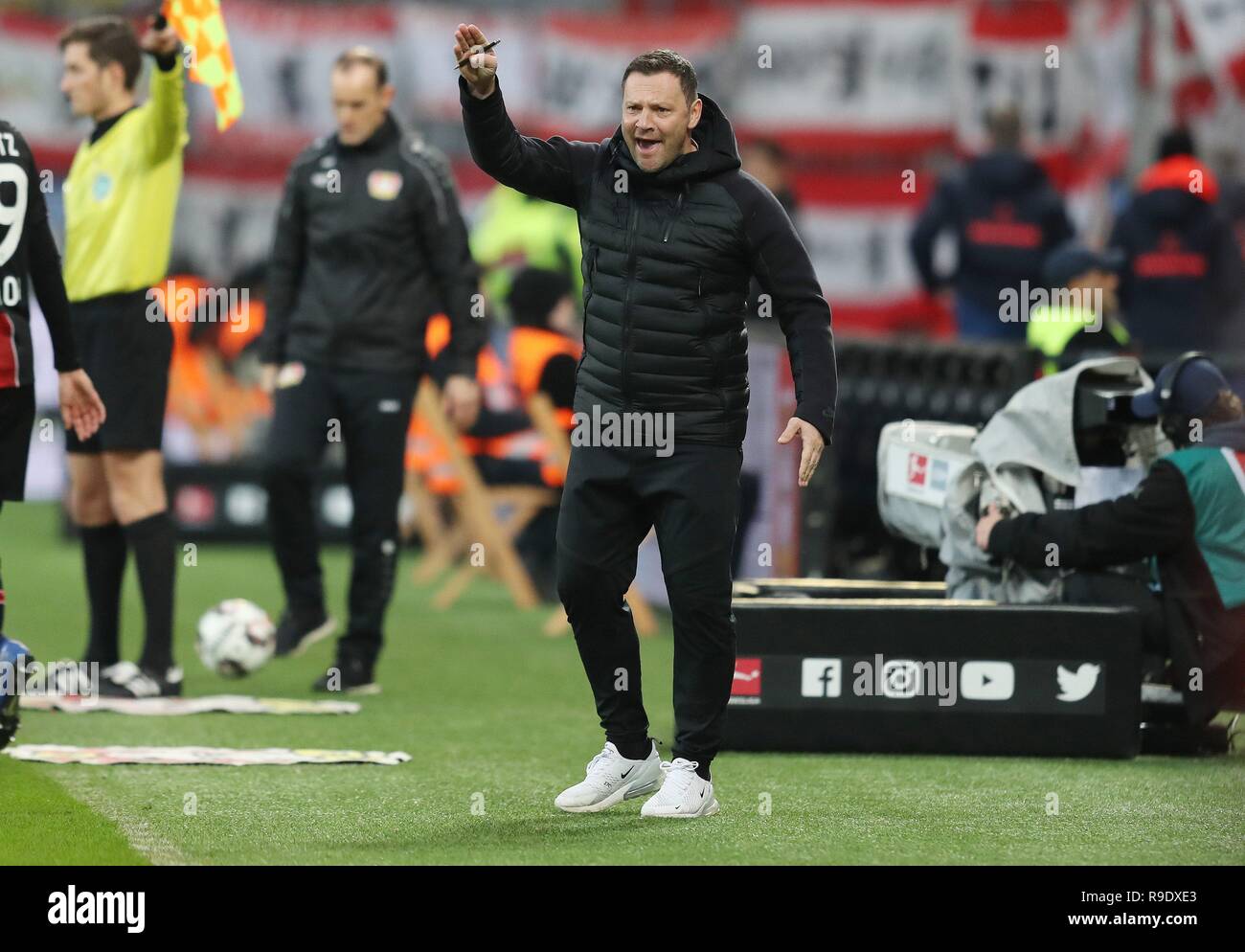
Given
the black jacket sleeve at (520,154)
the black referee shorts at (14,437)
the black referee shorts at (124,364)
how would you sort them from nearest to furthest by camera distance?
the black jacket sleeve at (520,154), the black referee shorts at (14,437), the black referee shorts at (124,364)

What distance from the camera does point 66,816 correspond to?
6.48 meters

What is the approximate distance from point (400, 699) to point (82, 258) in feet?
7.00

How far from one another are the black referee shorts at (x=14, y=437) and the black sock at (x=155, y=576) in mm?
1550

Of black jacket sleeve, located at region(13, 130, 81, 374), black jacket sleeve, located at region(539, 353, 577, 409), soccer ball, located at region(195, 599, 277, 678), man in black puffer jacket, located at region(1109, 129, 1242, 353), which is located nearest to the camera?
black jacket sleeve, located at region(13, 130, 81, 374)

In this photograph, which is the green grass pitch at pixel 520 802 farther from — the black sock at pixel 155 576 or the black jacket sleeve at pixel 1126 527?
the black jacket sleeve at pixel 1126 527

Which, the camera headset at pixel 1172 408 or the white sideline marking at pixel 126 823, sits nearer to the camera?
the white sideline marking at pixel 126 823

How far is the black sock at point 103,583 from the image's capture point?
29.7ft

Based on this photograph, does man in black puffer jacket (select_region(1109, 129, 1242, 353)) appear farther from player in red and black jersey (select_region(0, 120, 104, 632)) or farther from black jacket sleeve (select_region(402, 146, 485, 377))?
player in red and black jersey (select_region(0, 120, 104, 632))

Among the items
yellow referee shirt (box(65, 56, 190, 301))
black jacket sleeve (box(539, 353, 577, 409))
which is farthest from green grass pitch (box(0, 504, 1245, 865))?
black jacket sleeve (box(539, 353, 577, 409))

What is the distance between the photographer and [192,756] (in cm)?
753

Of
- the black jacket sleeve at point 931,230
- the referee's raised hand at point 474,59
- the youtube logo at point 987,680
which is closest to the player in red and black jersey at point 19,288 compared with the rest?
the referee's raised hand at point 474,59

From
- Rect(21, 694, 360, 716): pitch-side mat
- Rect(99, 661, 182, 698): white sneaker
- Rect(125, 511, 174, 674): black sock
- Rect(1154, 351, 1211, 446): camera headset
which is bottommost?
Rect(21, 694, 360, 716): pitch-side mat

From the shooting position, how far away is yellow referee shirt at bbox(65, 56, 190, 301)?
8.75m

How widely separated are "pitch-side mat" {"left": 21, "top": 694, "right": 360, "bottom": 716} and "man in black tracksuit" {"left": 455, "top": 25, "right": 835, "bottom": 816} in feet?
7.82
